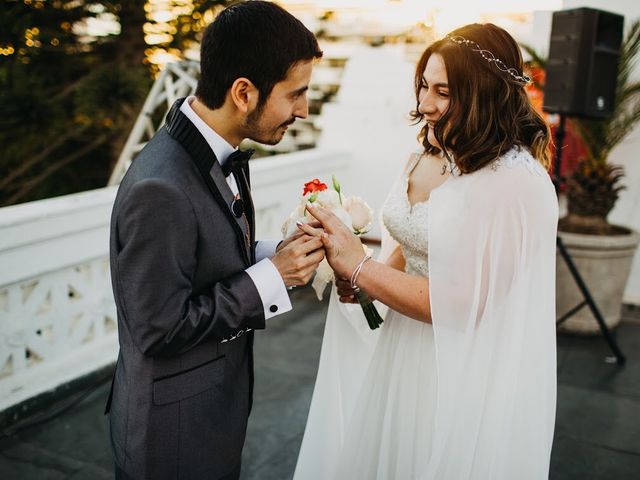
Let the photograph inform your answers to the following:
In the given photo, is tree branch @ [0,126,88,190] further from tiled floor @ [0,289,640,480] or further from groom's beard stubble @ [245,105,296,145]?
groom's beard stubble @ [245,105,296,145]

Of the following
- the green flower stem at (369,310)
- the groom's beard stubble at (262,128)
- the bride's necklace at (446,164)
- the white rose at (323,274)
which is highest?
the groom's beard stubble at (262,128)

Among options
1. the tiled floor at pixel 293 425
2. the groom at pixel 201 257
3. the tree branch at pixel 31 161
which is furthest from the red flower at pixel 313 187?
the tree branch at pixel 31 161

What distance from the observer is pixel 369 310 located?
2.19m

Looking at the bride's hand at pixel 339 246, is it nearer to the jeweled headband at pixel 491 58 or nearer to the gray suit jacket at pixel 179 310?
the gray suit jacket at pixel 179 310

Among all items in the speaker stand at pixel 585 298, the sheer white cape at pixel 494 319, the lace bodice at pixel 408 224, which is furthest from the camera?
the speaker stand at pixel 585 298

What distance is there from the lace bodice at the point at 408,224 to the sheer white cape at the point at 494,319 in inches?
8.3

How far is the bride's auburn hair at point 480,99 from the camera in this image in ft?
6.05

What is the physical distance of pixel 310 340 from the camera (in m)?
4.50

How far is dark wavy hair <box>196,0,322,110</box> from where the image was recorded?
→ 58.0 inches

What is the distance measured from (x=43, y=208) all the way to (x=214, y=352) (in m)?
2.01

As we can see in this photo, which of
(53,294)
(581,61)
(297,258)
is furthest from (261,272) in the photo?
(581,61)

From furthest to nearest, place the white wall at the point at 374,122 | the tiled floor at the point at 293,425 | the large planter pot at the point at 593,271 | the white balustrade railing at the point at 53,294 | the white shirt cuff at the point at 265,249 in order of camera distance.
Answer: the white wall at the point at 374,122
the large planter pot at the point at 593,271
the white balustrade railing at the point at 53,294
the tiled floor at the point at 293,425
the white shirt cuff at the point at 265,249

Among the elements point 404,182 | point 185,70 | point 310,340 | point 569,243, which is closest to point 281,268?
point 404,182

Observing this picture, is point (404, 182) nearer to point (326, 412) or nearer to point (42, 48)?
point (326, 412)
